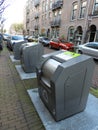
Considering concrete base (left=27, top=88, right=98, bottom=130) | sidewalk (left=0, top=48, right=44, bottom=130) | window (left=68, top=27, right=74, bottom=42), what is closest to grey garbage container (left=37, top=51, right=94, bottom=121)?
concrete base (left=27, top=88, right=98, bottom=130)

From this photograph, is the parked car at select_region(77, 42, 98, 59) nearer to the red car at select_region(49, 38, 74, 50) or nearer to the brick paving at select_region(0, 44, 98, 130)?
the red car at select_region(49, 38, 74, 50)

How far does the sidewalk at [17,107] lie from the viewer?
8.64 feet

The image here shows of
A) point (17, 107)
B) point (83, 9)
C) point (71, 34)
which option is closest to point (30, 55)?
point (17, 107)

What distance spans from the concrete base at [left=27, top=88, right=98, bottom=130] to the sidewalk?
0.44 feet

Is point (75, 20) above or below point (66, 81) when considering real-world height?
above

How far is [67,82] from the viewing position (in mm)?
2375

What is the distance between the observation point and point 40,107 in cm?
317

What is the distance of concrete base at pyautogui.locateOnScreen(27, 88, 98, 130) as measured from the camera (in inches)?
101

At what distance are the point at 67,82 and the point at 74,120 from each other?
980 millimetres

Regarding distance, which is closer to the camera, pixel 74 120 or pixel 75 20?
pixel 74 120

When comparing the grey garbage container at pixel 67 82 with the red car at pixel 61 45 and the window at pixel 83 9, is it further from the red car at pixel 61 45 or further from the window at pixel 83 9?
the window at pixel 83 9

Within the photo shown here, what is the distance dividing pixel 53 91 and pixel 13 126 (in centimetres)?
114

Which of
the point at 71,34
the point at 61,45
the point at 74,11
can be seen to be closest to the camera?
the point at 61,45

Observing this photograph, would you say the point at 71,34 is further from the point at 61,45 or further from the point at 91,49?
the point at 91,49
